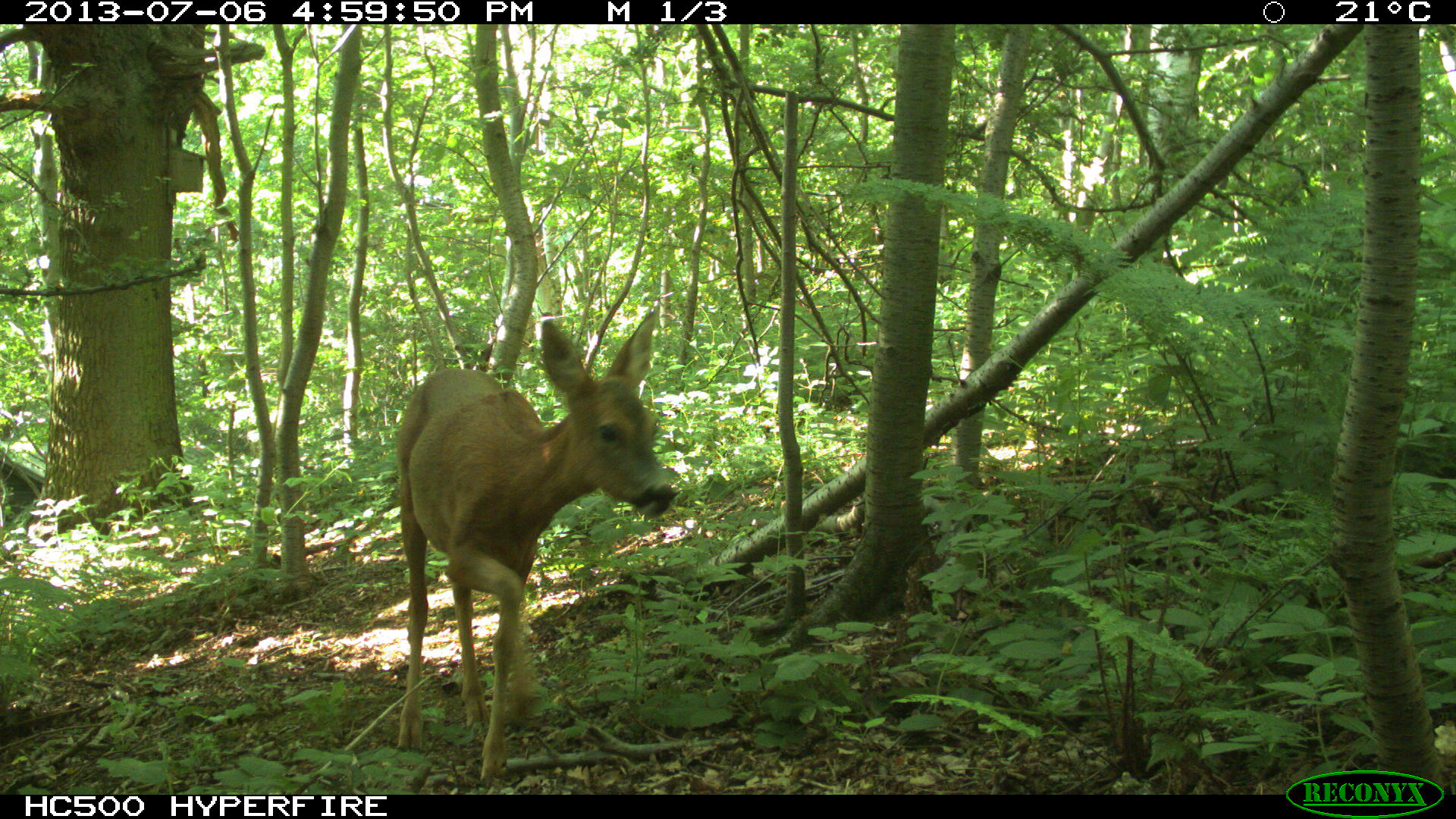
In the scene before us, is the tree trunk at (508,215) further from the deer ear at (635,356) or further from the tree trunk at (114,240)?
the deer ear at (635,356)

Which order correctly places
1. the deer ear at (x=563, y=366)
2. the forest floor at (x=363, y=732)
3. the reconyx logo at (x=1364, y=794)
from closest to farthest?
the reconyx logo at (x=1364, y=794)
the forest floor at (x=363, y=732)
the deer ear at (x=563, y=366)

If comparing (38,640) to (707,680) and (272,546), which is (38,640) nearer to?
(272,546)

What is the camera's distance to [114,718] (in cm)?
552

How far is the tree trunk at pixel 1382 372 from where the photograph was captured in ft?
8.55

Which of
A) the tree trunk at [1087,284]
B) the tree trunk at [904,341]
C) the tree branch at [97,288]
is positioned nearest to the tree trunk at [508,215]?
the tree branch at [97,288]

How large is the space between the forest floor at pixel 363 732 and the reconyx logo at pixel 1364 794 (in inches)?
7.6

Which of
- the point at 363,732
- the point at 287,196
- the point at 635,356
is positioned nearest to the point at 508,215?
the point at 287,196

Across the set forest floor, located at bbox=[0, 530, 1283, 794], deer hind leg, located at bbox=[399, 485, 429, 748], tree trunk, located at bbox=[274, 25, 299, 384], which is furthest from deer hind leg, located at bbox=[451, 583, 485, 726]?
tree trunk, located at bbox=[274, 25, 299, 384]

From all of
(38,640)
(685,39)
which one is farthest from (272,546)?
(685,39)

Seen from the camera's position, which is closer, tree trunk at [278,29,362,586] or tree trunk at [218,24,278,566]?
tree trunk at [278,29,362,586]
